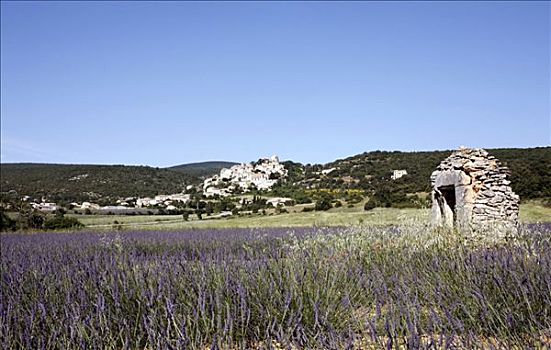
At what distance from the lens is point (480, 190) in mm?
8609

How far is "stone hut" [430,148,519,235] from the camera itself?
27.2 ft

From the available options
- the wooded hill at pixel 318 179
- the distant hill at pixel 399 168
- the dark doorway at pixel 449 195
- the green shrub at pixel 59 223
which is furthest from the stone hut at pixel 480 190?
the green shrub at pixel 59 223

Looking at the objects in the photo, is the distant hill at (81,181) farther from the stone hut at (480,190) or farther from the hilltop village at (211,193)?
the stone hut at (480,190)

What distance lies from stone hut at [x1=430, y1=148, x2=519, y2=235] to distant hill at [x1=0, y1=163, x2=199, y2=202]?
706 inches

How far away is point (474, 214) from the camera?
8.49 metres

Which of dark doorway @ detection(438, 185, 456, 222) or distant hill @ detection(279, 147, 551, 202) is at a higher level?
distant hill @ detection(279, 147, 551, 202)

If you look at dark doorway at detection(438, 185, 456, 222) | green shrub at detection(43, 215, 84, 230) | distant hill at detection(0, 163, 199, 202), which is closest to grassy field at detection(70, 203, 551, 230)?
green shrub at detection(43, 215, 84, 230)

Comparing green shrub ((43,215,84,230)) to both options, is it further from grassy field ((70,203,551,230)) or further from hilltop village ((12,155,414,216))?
hilltop village ((12,155,414,216))

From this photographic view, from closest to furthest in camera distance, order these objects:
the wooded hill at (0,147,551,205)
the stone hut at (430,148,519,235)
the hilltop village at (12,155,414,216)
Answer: the stone hut at (430,148,519,235)
the wooded hill at (0,147,551,205)
the hilltop village at (12,155,414,216)

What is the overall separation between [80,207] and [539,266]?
22.3 metres

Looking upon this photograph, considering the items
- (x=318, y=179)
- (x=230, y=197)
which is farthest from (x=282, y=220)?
(x=230, y=197)

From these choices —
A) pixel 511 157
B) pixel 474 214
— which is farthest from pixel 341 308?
pixel 511 157

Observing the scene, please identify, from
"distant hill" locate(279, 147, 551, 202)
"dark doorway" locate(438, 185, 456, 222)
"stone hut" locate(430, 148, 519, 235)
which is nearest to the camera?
"stone hut" locate(430, 148, 519, 235)

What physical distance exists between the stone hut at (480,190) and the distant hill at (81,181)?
17.9m
